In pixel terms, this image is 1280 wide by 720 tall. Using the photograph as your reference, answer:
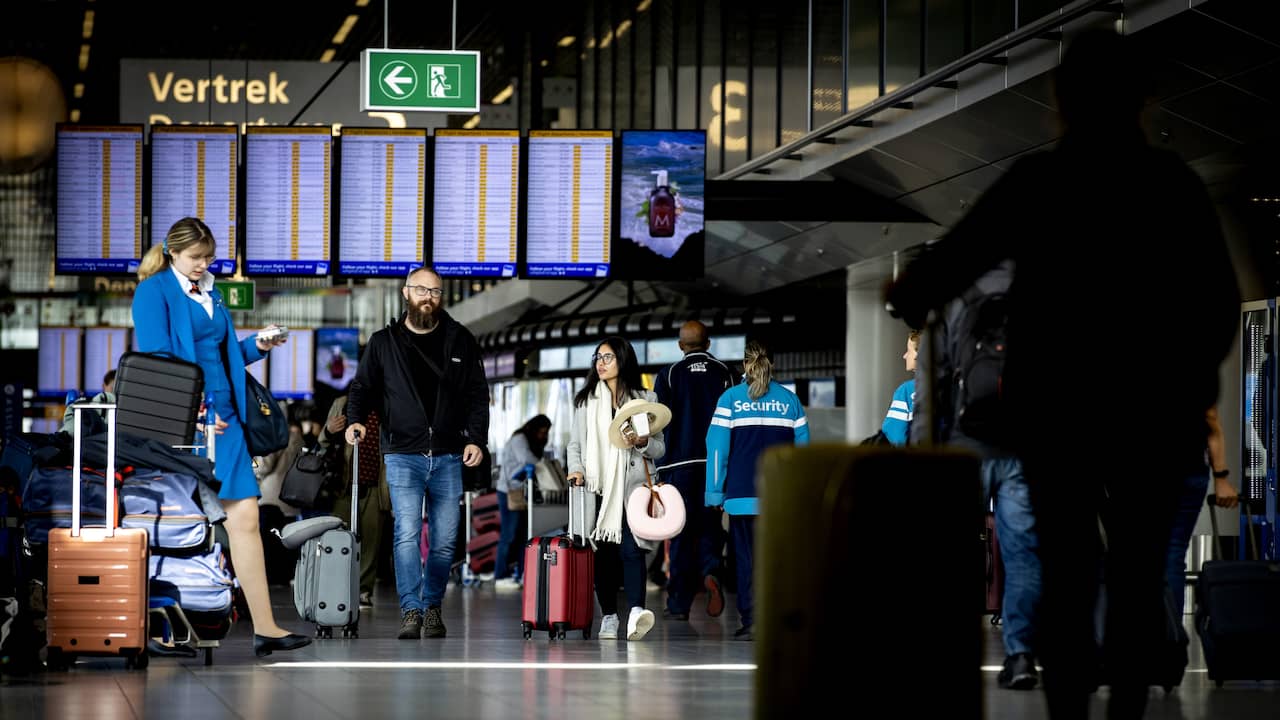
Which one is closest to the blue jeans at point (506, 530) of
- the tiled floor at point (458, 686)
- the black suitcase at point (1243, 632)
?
the tiled floor at point (458, 686)

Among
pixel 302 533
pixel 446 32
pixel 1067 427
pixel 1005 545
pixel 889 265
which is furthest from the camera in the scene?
pixel 446 32

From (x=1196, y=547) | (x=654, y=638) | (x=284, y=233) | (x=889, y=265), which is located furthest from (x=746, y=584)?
(x=889, y=265)

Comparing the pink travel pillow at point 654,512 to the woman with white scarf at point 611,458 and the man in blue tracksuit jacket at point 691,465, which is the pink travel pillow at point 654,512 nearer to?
the woman with white scarf at point 611,458

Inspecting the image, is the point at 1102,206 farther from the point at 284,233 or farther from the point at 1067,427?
the point at 284,233

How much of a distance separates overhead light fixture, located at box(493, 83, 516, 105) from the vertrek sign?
33.7 feet

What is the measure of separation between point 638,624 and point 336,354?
3053 cm

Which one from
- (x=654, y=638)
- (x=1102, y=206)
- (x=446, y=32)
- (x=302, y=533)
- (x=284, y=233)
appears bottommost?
(x=654, y=638)

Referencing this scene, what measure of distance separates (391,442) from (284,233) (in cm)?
595

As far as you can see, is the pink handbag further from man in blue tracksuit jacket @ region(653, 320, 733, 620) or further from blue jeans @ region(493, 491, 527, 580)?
blue jeans @ region(493, 491, 527, 580)

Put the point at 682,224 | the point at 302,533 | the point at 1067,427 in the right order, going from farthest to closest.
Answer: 1. the point at 682,224
2. the point at 302,533
3. the point at 1067,427

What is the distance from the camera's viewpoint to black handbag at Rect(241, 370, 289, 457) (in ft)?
25.3

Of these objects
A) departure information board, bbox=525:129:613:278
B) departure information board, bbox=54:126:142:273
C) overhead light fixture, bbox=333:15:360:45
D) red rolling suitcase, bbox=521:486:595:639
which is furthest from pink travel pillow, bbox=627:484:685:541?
overhead light fixture, bbox=333:15:360:45

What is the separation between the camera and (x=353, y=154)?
1526cm

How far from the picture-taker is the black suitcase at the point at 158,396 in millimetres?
7301
